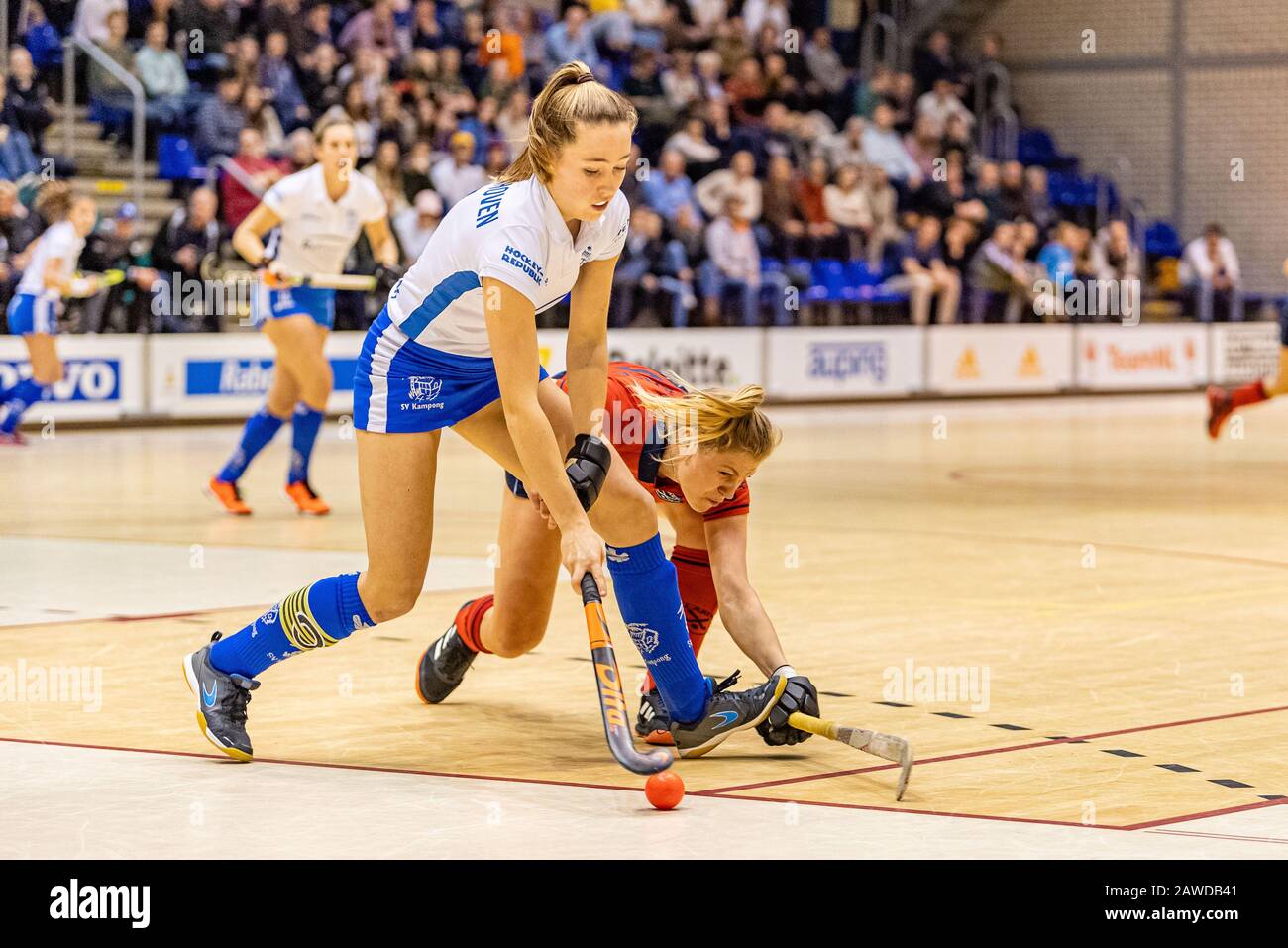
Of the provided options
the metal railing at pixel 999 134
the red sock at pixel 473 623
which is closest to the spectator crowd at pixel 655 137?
the metal railing at pixel 999 134

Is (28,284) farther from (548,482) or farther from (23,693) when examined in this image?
(548,482)

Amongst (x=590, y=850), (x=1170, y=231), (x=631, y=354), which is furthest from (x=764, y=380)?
(x=590, y=850)

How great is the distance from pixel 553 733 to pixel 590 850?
4.50 feet

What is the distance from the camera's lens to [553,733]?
218 inches

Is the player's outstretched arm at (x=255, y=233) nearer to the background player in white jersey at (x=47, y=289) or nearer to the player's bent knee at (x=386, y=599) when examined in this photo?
the background player in white jersey at (x=47, y=289)

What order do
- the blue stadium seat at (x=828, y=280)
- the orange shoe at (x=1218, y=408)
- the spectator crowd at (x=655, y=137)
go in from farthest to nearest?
the blue stadium seat at (x=828, y=280), the spectator crowd at (x=655, y=137), the orange shoe at (x=1218, y=408)

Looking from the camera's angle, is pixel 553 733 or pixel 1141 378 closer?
pixel 553 733

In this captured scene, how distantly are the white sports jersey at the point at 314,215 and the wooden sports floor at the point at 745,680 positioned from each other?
53.8 inches

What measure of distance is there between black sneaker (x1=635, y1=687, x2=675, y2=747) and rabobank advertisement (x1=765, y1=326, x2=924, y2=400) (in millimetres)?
14445

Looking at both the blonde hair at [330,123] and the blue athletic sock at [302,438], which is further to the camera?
the blue athletic sock at [302,438]

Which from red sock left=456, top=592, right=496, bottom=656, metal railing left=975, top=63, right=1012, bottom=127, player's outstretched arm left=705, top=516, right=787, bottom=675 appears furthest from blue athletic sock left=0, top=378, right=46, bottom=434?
metal railing left=975, top=63, right=1012, bottom=127

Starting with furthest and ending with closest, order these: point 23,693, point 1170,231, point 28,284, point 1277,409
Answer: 1. point 1170,231
2. point 1277,409
3. point 28,284
4. point 23,693

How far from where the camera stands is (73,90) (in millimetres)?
17703

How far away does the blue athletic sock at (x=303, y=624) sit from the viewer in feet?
16.9
